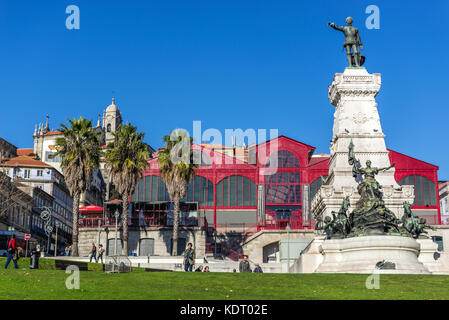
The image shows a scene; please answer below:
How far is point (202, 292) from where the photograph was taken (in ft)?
52.0

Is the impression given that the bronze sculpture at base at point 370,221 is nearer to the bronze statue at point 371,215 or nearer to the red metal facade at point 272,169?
the bronze statue at point 371,215

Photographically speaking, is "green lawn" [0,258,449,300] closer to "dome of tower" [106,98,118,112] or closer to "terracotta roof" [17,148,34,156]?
"terracotta roof" [17,148,34,156]

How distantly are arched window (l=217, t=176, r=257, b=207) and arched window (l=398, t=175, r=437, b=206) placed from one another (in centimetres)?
1475

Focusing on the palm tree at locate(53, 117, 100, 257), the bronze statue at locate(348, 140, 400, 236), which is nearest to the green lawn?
the bronze statue at locate(348, 140, 400, 236)

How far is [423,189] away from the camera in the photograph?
5862cm

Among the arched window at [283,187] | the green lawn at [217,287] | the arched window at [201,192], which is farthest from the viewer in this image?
the arched window at [283,187]

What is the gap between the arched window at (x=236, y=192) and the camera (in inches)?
2355

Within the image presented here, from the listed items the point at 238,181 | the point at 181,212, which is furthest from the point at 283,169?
the point at 181,212

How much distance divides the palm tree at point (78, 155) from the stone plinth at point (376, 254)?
26863mm

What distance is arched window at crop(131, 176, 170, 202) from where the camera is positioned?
60062 millimetres

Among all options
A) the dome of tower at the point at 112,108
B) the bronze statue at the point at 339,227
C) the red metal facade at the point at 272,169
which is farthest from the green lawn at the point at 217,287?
the dome of tower at the point at 112,108

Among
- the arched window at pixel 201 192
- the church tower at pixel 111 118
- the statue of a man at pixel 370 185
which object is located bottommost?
the statue of a man at pixel 370 185
